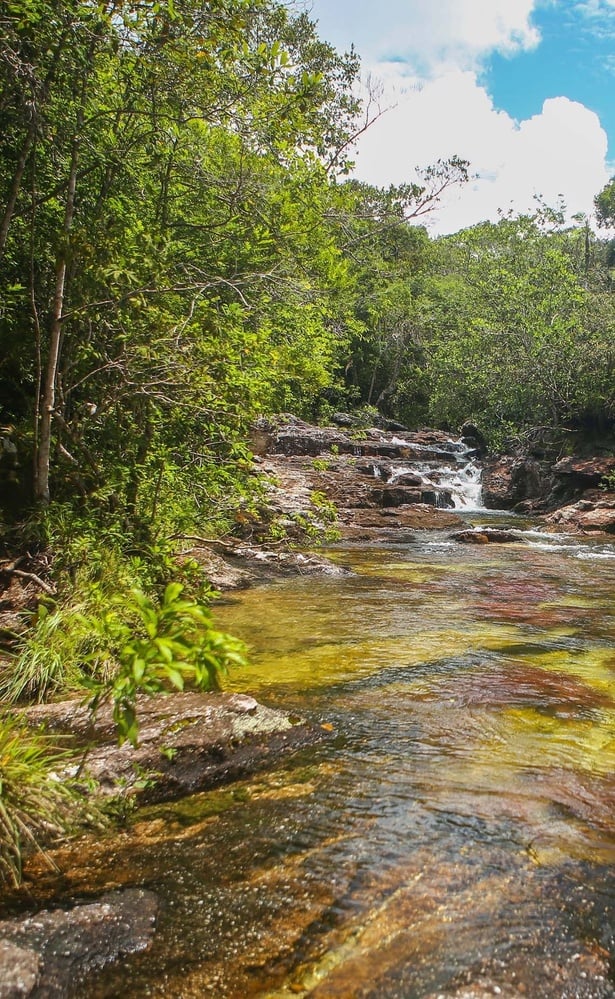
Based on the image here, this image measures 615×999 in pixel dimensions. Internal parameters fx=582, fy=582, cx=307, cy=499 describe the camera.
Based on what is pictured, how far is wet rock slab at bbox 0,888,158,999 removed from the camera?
204 centimetres

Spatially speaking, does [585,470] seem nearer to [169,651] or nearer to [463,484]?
[463,484]

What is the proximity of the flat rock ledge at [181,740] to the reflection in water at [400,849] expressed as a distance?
16 cm

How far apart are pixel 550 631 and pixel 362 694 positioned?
11.7 ft

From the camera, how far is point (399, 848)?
→ 9.87 ft

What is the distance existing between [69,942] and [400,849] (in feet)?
5.21

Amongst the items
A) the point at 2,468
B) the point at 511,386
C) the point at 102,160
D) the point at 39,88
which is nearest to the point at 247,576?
the point at 2,468

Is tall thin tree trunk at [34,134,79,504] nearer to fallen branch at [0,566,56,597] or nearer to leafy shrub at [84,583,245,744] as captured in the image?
fallen branch at [0,566,56,597]

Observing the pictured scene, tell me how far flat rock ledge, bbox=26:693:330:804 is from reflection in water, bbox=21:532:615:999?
0.16 metres

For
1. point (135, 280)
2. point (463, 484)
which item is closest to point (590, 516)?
point (463, 484)

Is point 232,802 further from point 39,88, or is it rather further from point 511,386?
point 511,386

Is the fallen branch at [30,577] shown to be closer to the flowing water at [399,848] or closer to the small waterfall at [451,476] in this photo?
the flowing water at [399,848]

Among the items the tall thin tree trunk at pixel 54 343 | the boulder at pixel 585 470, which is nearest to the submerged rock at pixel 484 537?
the boulder at pixel 585 470

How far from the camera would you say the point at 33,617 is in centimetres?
543

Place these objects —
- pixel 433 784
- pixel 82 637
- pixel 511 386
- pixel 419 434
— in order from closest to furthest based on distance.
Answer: pixel 433 784 → pixel 82 637 → pixel 511 386 → pixel 419 434
